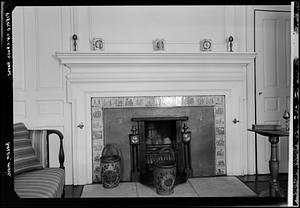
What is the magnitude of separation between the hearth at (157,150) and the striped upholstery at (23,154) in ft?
3.86

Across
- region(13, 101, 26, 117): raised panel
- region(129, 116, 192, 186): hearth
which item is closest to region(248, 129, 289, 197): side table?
region(129, 116, 192, 186): hearth

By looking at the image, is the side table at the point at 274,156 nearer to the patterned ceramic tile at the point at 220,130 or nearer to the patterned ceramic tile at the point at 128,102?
the patterned ceramic tile at the point at 220,130

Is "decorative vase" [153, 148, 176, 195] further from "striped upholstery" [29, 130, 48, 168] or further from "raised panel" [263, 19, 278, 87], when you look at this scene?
"raised panel" [263, 19, 278, 87]

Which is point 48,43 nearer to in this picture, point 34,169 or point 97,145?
point 97,145

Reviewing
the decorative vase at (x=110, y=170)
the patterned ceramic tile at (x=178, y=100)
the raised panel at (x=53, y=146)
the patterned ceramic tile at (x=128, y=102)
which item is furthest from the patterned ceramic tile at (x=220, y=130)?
the raised panel at (x=53, y=146)

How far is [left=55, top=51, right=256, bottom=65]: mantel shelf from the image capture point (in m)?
3.09

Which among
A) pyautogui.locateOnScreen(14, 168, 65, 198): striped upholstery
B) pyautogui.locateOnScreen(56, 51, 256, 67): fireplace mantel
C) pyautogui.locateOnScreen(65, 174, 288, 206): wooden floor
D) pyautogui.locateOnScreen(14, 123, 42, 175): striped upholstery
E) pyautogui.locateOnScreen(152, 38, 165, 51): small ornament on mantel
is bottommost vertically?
pyautogui.locateOnScreen(65, 174, 288, 206): wooden floor

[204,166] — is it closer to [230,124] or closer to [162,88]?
[230,124]

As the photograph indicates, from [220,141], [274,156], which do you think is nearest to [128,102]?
[220,141]

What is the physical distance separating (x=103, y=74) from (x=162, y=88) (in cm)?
67

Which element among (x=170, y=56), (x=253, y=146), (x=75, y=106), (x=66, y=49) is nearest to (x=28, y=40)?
(x=66, y=49)

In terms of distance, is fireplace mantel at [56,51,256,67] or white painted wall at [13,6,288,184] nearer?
fireplace mantel at [56,51,256,67]

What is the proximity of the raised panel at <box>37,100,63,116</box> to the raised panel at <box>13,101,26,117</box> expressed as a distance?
152 mm

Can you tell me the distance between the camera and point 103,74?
327 centimetres
